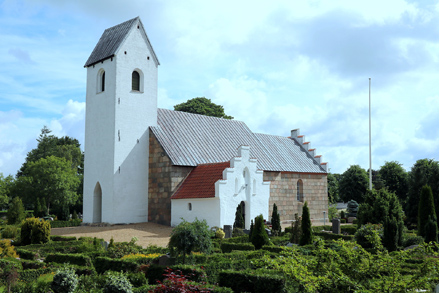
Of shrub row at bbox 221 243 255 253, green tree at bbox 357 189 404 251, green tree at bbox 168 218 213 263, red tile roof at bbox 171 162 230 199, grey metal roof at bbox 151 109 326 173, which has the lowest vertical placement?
shrub row at bbox 221 243 255 253

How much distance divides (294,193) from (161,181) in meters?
9.29

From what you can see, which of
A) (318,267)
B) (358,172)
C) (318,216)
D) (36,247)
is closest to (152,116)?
(36,247)

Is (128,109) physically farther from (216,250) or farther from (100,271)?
(100,271)

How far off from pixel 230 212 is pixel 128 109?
7.76 meters

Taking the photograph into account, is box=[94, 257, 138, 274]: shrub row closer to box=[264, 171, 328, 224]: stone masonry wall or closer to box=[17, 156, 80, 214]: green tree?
box=[264, 171, 328, 224]: stone masonry wall

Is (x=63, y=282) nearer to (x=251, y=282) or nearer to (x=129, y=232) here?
(x=251, y=282)

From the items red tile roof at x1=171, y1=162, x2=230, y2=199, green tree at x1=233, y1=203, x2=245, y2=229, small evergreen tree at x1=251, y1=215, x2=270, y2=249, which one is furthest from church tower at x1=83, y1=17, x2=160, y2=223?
small evergreen tree at x1=251, y1=215, x2=270, y2=249

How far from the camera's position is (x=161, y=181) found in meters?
23.7

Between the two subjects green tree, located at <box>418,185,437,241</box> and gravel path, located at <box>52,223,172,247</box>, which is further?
gravel path, located at <box>52,223,172,247</box>

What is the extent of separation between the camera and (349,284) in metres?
6.34

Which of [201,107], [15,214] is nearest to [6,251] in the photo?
[15,214]

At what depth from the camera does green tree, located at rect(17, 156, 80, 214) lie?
37688 mm

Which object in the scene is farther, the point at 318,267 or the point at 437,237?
the point at 437,237

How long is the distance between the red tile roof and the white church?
0.16ft
